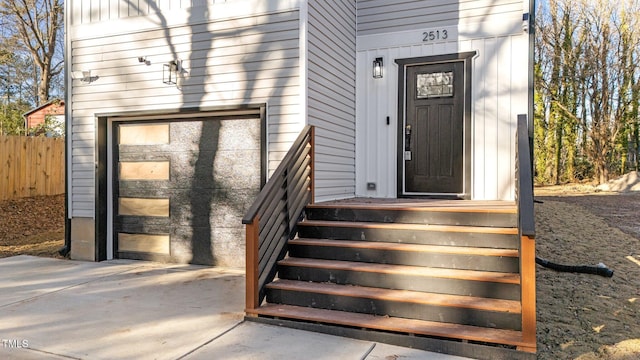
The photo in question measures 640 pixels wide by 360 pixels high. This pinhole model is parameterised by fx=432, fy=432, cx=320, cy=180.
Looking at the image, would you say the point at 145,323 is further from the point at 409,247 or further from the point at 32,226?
the point at 32,226

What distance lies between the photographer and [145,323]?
10.7 feet

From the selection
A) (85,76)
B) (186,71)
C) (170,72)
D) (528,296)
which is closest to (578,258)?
(528,296)

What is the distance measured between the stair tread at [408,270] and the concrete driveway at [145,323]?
23.8 inches

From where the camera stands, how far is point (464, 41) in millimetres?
5219

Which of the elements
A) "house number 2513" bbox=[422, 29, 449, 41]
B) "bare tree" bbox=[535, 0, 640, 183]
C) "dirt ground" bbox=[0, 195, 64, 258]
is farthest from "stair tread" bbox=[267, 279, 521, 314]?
"bare tree" bbox=[535, 0, 640, 183]

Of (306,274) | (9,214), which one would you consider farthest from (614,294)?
(9,214)

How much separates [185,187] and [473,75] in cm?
376

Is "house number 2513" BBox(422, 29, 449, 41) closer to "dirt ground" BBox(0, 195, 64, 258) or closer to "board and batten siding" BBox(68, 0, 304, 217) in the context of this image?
"board and batten siding" BBox(68, 0, 304, 217)

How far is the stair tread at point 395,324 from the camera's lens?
8.92 feet

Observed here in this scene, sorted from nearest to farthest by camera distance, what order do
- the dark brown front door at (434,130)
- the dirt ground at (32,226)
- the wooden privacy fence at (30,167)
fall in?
the dark brown front door at (434,130) → the dirt ground at (32,226) → the wooden privacy fence at (30,167)

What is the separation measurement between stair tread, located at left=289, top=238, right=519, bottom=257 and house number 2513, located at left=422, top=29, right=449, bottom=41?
293cm

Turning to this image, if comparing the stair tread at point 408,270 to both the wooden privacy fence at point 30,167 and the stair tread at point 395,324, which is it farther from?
the wooden privacy fence at point 30,167

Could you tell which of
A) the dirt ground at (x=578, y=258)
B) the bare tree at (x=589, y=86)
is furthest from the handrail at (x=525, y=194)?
the bare tree at (x=589, y=86)

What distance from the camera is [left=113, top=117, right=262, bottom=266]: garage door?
5.06 m
